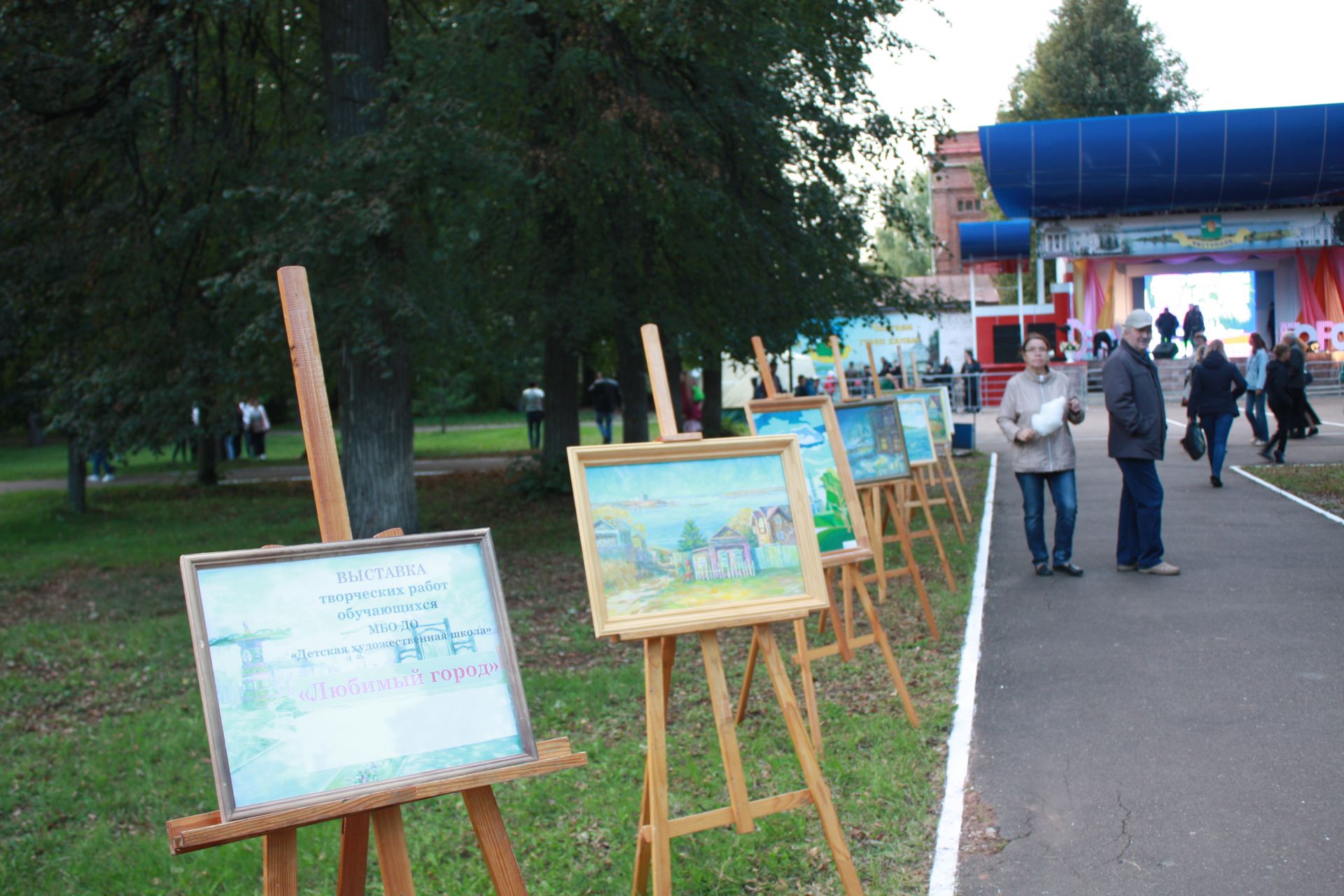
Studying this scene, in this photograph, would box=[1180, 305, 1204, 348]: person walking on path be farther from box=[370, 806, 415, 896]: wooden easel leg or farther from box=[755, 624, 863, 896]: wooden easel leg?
box=[370, 806, 415, 896]: wooden easel leg

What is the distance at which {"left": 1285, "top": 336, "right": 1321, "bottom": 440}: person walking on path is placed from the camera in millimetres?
19188

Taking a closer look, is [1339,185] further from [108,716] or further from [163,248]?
[108,716]

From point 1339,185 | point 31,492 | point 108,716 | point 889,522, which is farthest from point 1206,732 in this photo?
point 1339,185

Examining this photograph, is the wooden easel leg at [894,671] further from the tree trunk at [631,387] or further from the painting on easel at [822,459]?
the tree trunk at [631,387]

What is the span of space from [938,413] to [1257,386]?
282 inches

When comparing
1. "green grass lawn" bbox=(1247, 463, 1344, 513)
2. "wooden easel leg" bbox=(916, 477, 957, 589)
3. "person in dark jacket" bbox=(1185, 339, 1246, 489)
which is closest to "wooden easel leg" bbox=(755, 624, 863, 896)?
"wooden easel leg" bbox=(916, 477, 957, 589)

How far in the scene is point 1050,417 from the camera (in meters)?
9.62

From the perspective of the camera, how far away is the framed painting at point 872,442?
890 cm

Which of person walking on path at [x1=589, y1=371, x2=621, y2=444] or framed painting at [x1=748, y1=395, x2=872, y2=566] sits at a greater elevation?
framed painting at [x1=748, y1=395, x2=872, y2=566]

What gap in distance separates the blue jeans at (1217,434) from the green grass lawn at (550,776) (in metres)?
4.95

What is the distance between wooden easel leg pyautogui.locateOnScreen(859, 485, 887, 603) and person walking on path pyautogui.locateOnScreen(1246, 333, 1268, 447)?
12.5 meters

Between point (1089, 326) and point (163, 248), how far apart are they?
39225mm

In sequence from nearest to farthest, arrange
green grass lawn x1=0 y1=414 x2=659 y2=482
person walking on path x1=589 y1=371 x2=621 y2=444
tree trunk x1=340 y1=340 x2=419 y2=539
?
tree trunk x1=340 y1=340 x2=419 y2=539 → person walking on path x1=589 y1=371 x2=621 y2=444 → green grass lawn x1=0 y1=414 x2=659 y2=482

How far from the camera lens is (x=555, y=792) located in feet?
19.2
